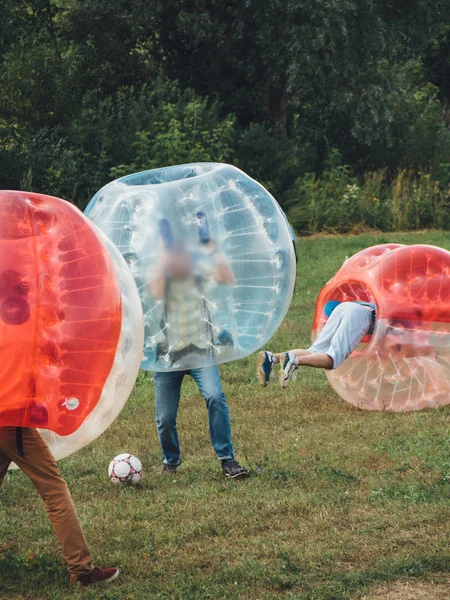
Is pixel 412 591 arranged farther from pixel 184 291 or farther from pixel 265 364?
pixel 265 364

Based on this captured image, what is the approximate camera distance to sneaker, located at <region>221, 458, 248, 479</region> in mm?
6941

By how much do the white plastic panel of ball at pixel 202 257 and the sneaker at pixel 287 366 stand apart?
82 cm

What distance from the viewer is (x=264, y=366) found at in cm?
743

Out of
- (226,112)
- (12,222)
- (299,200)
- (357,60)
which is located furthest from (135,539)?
(226,112)

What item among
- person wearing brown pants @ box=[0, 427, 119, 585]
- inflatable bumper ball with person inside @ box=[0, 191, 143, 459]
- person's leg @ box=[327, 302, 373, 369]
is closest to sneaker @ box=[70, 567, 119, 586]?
person wearing brown pants @ box=[0, 427, 119, 585]

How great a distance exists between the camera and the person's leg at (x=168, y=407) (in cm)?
698

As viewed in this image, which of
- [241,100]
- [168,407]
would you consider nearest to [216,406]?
[168,407]

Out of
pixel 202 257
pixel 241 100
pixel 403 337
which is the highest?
pixel 202 257

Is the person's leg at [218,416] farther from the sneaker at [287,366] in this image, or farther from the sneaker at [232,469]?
the sneaker at [287,366]

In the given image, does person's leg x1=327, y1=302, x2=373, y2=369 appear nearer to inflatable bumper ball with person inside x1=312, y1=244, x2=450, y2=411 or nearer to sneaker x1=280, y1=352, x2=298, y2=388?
inflatable bumper ball with person inside x1=312, y1=244, x2=450, y2=411

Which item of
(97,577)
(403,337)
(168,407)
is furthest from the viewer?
(403,337)

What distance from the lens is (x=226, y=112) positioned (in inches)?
1021

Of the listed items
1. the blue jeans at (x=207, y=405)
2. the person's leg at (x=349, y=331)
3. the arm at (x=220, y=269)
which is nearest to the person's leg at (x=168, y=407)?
the blue jeans at (x=207, y=405)

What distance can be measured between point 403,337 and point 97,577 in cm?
403
